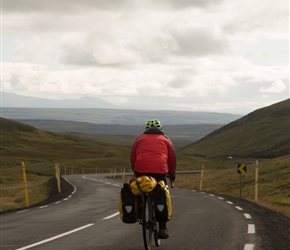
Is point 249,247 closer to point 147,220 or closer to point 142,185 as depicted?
point 147,220

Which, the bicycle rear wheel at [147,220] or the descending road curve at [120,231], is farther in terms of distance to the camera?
the descending road curve at [120,231]

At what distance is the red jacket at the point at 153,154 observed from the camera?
953 cm

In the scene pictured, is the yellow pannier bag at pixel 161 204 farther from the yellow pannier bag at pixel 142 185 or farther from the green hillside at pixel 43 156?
the green hillside at pixel 43 156

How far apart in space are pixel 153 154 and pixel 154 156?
54 millimetres

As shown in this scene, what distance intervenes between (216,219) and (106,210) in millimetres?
5427

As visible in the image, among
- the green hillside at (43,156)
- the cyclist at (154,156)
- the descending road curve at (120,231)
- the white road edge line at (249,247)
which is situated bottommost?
the green hillside at (43,156)

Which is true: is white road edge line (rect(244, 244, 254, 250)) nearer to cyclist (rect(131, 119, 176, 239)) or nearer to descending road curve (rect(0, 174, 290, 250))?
descending road curve (rect(0, 174, 290, 250))

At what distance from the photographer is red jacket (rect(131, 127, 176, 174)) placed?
9.53m

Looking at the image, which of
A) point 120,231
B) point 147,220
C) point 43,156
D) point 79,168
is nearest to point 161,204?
point 147,220

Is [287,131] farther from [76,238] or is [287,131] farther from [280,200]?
[76,238]

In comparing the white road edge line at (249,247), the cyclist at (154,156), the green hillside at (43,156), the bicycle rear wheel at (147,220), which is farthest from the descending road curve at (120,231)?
the green hillside at (43,156)

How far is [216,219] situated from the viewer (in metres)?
14.6

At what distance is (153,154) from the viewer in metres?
9.60

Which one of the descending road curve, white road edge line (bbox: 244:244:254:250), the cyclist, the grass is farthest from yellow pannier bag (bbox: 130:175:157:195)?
the grass
